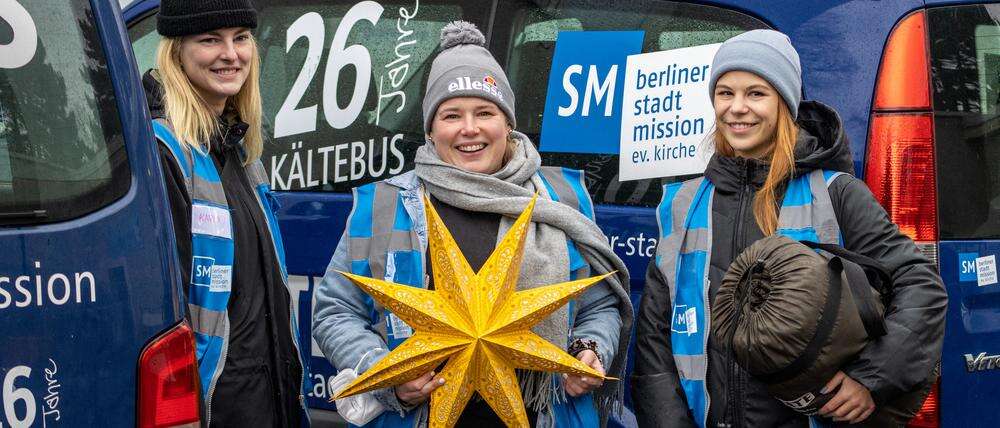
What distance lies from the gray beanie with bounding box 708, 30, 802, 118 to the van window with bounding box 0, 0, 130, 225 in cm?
140

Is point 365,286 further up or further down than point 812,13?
further down

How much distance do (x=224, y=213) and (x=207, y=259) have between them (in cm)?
13

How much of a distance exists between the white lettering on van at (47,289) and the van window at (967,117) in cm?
209

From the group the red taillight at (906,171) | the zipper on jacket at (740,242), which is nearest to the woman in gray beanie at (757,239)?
the zipper on jacket at (740,242)

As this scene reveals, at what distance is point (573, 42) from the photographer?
3.72 m

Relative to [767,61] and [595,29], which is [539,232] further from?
[595,29]

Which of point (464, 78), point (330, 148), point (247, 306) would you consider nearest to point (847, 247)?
point (464, 78)

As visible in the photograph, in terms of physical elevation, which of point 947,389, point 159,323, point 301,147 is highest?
point 301,147

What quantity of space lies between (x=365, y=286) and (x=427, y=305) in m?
0.13

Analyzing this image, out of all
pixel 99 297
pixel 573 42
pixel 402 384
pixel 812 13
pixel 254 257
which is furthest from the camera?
pixel 573 42

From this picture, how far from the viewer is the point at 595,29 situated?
12.1 ft

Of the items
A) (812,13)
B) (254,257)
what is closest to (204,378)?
(254,257)

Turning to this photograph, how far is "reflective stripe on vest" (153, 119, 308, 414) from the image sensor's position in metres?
2.96

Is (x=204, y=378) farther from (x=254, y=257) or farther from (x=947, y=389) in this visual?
(x=947, y=389)
